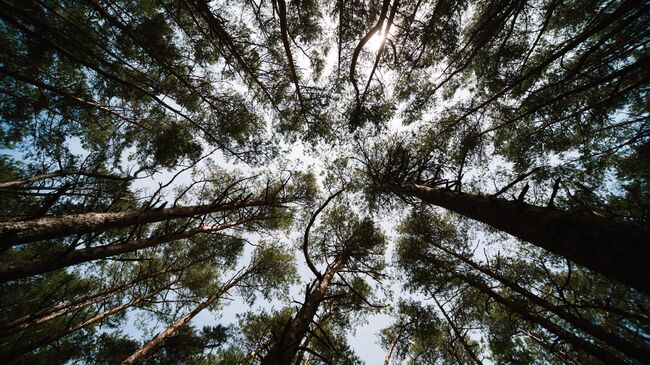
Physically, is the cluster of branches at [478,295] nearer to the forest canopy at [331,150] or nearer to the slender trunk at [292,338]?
the forest canopy at [331,150]

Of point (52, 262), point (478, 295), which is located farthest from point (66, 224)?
point (478, 295)

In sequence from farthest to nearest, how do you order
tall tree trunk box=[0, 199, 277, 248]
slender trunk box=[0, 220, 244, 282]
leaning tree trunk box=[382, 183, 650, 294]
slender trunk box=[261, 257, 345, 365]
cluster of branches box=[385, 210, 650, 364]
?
cluster of branches box=[385, 210, 650, 364] < slender trunk box=[0, 220, 244, 282] < tall tree trunk box=[0, 199, 277, 248] < leaning tree trunk box=[382, 183, 650, 294] < slender trunk box=[261, 257, 345, 365]

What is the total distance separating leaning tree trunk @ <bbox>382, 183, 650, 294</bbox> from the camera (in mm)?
1670

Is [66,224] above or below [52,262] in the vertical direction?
above

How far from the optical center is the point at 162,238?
457cm

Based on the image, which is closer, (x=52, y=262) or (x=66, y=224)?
(x=52, y=262)

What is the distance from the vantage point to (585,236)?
6.56 feet

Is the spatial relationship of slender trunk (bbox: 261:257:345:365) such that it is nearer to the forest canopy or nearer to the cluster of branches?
the forest canopy

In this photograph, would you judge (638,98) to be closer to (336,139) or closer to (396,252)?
(336,139)

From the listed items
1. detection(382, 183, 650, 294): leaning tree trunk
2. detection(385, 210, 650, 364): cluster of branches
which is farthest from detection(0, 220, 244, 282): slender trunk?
detection(385, 210, 650, 364): cluster of branches

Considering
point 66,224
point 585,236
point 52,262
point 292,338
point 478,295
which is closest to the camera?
point 585,236

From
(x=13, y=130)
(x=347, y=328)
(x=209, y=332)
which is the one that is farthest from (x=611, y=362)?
(x=13, y=130)

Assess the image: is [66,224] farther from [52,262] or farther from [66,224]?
[52,262]

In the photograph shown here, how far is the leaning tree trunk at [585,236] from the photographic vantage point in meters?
1.67
